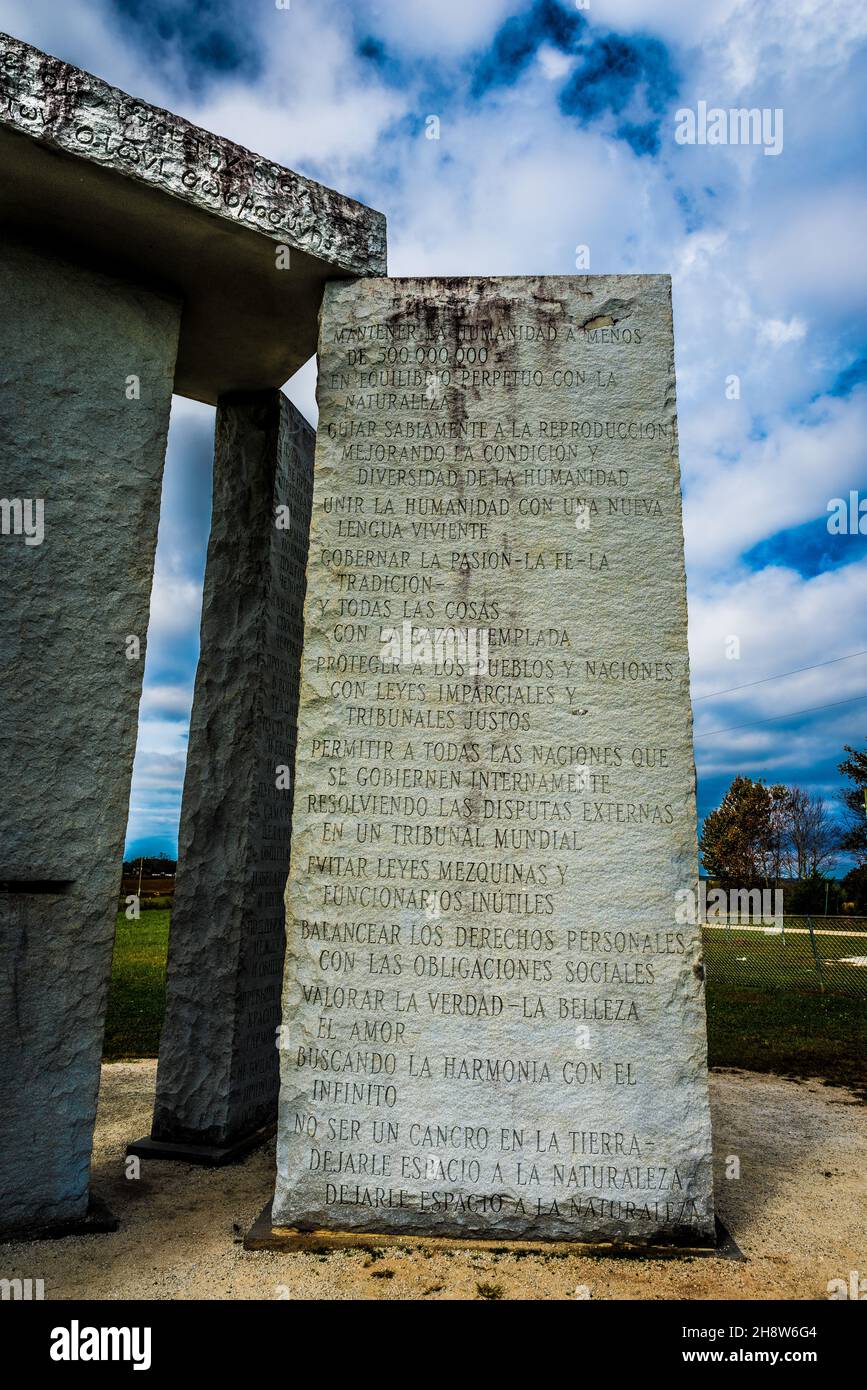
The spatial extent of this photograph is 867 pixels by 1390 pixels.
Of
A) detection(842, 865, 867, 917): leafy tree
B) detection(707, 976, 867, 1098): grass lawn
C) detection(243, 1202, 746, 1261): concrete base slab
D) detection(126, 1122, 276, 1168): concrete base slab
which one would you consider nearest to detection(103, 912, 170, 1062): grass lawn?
detection(126, 1122, 276, 1168): concrete base slab

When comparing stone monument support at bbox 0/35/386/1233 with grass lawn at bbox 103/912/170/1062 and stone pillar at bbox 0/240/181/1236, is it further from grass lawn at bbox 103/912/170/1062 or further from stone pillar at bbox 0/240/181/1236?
grass lawn at bbox 103/912/170/1062

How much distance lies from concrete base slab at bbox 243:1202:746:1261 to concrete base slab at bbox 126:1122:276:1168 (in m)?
1.20

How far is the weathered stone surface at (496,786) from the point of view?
3836 millimetres

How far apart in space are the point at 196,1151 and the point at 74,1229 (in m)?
1.12

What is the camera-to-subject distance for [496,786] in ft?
13.5

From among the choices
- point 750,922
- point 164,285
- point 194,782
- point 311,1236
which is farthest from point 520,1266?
point 750,922

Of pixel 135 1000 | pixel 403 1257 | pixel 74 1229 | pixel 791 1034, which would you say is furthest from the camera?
pixel 135 1000

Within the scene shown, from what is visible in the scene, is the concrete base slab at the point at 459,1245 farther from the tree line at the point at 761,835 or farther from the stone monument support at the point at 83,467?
the tree line at the point at 761,835

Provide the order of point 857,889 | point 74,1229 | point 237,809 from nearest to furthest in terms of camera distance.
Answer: point 74,1229
point 237,809
point 857,889

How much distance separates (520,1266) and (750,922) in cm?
2645

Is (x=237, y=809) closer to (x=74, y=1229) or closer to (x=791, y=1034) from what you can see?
(x=74, y=1229)

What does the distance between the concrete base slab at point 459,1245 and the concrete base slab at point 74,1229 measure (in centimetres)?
71

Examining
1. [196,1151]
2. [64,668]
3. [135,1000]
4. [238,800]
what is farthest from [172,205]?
[135,1000]

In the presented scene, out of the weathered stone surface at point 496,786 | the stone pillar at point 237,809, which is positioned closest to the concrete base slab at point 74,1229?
the weathered stone surface at point 496,786
